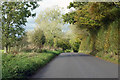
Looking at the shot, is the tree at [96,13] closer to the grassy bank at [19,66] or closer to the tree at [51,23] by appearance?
the grassy bank at [19,66]

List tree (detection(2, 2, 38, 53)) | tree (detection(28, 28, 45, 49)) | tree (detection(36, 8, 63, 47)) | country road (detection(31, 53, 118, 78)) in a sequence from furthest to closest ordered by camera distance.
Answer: tree (detection(36, 8, 63, 47))
tree (detection(28, 28, 45, 49))
tree (detection(2, 2, 38, 53))
country road (detection(31, 53, 118, 78))

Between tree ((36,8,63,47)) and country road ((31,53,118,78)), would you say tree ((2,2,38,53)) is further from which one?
tree ((36,8,63,47))

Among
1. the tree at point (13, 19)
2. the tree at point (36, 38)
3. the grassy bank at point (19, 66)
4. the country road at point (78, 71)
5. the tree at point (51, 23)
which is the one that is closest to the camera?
the grassy bank at point (19, 66)

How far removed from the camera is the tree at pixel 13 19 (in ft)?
56.9

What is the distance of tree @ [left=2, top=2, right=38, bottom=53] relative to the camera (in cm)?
1734

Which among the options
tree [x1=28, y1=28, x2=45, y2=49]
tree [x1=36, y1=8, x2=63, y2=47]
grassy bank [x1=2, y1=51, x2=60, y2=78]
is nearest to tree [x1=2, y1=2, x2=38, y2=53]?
grassy bank [x1=2, y1=51, x2=60, y2=78]

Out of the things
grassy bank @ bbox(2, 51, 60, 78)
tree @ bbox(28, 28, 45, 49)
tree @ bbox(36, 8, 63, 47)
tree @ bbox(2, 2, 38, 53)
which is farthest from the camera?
tree @ bbox(36, 8, 63, 47)

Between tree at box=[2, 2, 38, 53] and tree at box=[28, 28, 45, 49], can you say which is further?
tree at box=[28, 28, 45, 49]

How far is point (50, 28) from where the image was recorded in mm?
54750

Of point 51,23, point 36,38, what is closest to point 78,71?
point 36,38

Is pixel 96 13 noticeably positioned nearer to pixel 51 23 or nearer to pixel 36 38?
pixel 36 38

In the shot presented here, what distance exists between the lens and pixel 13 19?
1900 centimetres

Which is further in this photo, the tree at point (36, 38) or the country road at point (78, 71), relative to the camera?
the tree at point (36, 38)

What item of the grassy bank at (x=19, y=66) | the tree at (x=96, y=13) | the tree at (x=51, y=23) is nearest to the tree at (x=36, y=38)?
the tree at (x=96, y=13)
